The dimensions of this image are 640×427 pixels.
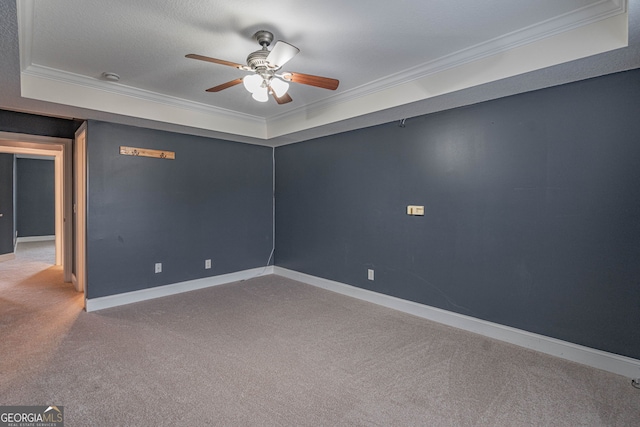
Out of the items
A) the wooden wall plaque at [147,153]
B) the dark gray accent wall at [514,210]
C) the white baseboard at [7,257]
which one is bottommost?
the white baseboard at [7,257]

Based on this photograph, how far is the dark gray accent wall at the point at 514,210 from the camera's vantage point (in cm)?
236

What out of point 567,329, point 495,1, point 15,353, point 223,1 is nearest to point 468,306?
point 567,329

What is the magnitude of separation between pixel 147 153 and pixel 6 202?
4589mm

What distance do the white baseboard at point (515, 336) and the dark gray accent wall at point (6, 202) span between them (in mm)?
6799

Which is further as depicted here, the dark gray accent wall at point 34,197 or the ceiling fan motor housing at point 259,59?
the dark gray accent wall at point 34,197

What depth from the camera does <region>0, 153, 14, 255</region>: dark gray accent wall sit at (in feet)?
20.4

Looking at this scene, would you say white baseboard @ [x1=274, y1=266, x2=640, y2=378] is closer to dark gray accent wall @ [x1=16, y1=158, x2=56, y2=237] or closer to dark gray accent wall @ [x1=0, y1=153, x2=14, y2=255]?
dark gray accent wall @ [x1=0, y1=153, x2=14, y2=255]

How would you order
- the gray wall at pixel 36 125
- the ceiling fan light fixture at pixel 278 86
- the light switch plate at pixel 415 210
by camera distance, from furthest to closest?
the gray wall at pixel 36 125, the light switch plate at pixel 415 210, the ceiling fan light fixture at pixel 278 86

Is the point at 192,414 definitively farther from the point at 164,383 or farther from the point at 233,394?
the point at 164,383

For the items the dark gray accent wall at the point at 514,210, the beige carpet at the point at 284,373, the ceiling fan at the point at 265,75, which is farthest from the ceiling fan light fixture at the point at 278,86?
the beige carpet at the point at 284,373

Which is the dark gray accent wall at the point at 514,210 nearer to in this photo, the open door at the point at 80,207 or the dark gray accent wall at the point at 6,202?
the open door at the point at 80,207

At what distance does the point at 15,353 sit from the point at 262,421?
2.26m

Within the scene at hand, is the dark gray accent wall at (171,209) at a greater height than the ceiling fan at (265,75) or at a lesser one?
lesser

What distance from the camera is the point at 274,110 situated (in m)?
4.26
